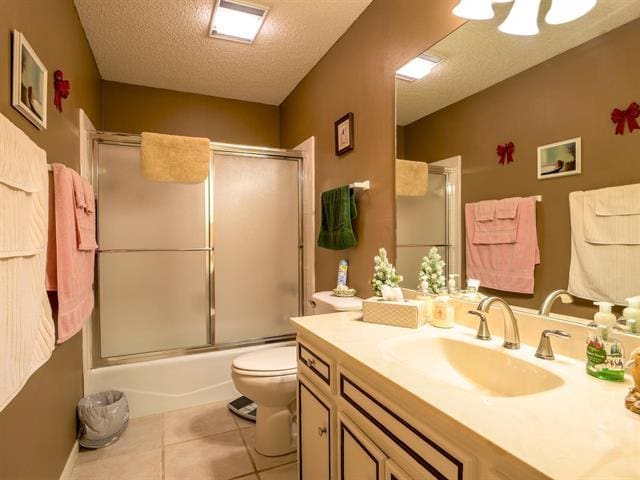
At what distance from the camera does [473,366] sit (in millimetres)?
1070

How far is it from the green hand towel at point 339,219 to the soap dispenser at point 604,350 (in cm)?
122

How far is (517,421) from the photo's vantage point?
0.61 meters

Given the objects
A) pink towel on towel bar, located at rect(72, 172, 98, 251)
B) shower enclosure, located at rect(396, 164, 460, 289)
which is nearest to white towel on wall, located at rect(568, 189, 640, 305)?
shower enclosure, located at rect(396, 164, 460, 289)

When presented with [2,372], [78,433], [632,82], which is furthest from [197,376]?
[632,82]

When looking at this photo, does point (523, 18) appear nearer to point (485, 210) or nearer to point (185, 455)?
point (485, 210)

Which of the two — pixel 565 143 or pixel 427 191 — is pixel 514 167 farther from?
pixel 427 191

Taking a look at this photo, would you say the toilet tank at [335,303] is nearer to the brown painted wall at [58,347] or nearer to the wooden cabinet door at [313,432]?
the wooden cabinet door at [313,432]

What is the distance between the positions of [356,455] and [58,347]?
55.8 inches

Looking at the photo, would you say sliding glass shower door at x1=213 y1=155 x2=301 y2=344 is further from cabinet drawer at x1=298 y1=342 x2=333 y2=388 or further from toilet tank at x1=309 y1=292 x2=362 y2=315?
cabinet drawer at x1=298 y1=342 x2=333 y2=388

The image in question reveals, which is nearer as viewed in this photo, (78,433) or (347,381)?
(347,381)

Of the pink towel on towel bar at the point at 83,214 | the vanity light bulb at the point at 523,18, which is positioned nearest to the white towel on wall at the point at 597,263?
the vanity light bulb at the point at 523,18

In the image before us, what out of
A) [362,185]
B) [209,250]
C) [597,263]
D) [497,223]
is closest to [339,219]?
[362,185]

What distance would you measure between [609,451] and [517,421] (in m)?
0.13

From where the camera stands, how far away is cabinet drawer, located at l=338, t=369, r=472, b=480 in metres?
0.66
